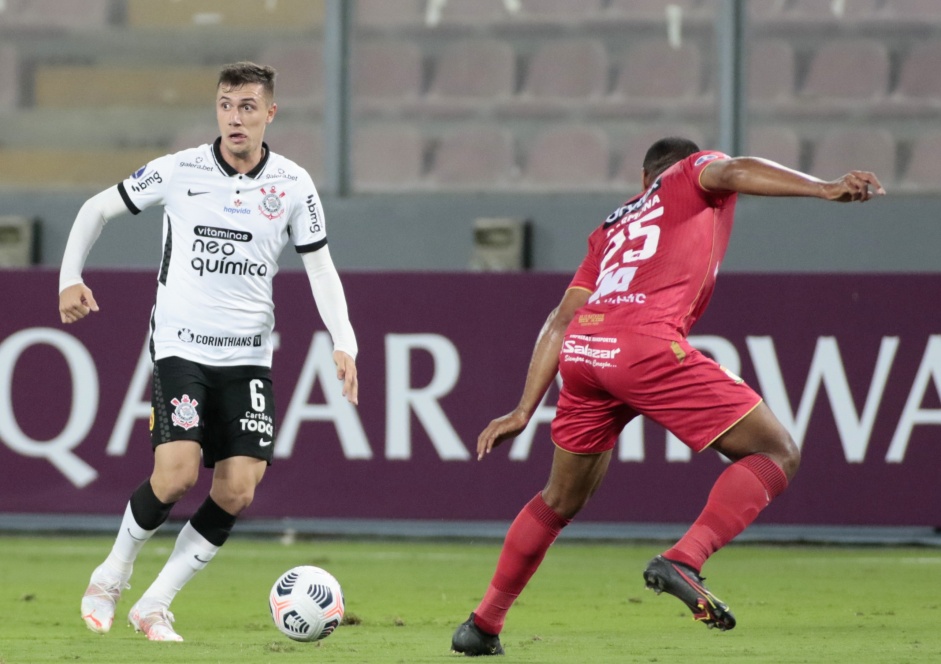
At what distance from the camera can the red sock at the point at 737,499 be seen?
506cm

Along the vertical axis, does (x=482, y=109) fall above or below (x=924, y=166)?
above

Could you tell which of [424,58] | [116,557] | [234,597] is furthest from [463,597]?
[424,58]

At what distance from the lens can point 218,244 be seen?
6113mm

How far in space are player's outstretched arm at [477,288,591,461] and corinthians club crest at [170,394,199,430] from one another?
3.75ft

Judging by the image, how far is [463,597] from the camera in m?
7.59

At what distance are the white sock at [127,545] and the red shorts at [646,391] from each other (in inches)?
71.2

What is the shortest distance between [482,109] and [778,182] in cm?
711

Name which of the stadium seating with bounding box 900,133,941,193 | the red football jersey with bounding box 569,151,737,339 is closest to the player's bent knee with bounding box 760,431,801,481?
the red football jersey with bounding box 569,151,737,339

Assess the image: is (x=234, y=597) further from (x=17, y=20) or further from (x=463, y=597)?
(x=17, y=20)

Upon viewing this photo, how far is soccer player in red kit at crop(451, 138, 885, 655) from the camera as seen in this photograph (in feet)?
16.8

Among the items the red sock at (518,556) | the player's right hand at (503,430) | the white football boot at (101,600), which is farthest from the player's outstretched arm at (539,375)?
the white football boot at (101,600)

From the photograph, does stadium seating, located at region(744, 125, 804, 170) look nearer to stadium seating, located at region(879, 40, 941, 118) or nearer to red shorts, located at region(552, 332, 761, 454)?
stadium seating, located at region(879, 40, 941, 118)

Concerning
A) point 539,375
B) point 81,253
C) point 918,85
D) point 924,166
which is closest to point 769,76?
point 918,85

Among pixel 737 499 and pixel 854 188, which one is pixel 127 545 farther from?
pixel 854 188
